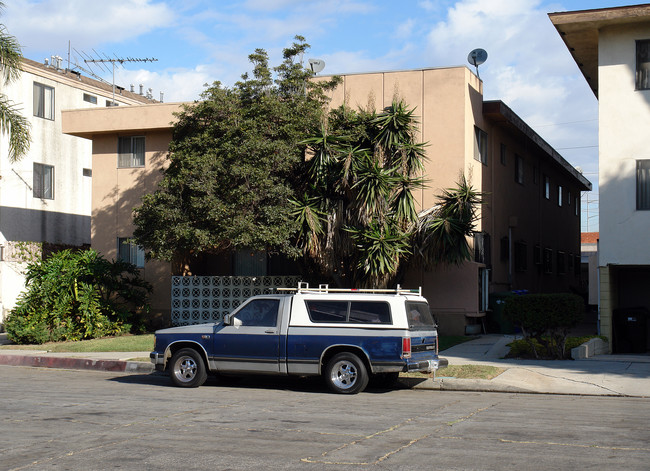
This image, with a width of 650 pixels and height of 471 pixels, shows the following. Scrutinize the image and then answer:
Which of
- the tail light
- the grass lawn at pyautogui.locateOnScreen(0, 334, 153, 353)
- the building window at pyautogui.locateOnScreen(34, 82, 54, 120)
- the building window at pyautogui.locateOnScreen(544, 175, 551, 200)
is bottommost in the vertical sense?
the grass lawn at pyautogui.locateOnScreen(0, 334, 153, 353)

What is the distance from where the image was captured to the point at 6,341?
77.4ft

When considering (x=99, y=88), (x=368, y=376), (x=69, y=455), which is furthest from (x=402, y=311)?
(x=99, y=88)

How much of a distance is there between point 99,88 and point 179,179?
22556 mm

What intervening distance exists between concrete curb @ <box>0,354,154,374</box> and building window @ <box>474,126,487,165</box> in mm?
12397

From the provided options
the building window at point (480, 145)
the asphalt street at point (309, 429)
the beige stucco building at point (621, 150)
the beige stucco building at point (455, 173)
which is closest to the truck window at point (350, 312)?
the asphalt street at point (309, 429)

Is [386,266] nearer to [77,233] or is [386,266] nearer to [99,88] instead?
[77,233]

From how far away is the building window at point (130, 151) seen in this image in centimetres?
2592

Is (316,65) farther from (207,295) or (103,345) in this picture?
(103,345)

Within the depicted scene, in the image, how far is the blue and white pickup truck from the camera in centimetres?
1231

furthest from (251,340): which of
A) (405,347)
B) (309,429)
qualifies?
(309,429)

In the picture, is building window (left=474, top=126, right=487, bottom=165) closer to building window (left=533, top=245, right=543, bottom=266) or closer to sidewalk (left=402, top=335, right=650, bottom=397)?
building window (left=533, top=245, right=543, bottom=266)

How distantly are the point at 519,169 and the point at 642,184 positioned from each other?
10320mm

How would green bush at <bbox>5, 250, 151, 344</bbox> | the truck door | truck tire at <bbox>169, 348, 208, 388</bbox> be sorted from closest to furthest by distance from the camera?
the truck door
truck tire at <bbox>169, 348, 208, 388</bbox>
green bush at <bbox>5, 250, 151, 344</bbox>

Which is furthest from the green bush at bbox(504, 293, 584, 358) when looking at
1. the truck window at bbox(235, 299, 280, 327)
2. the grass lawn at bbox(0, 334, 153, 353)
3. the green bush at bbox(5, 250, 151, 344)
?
the green bush at bbox(5, 250, 151, 344)
